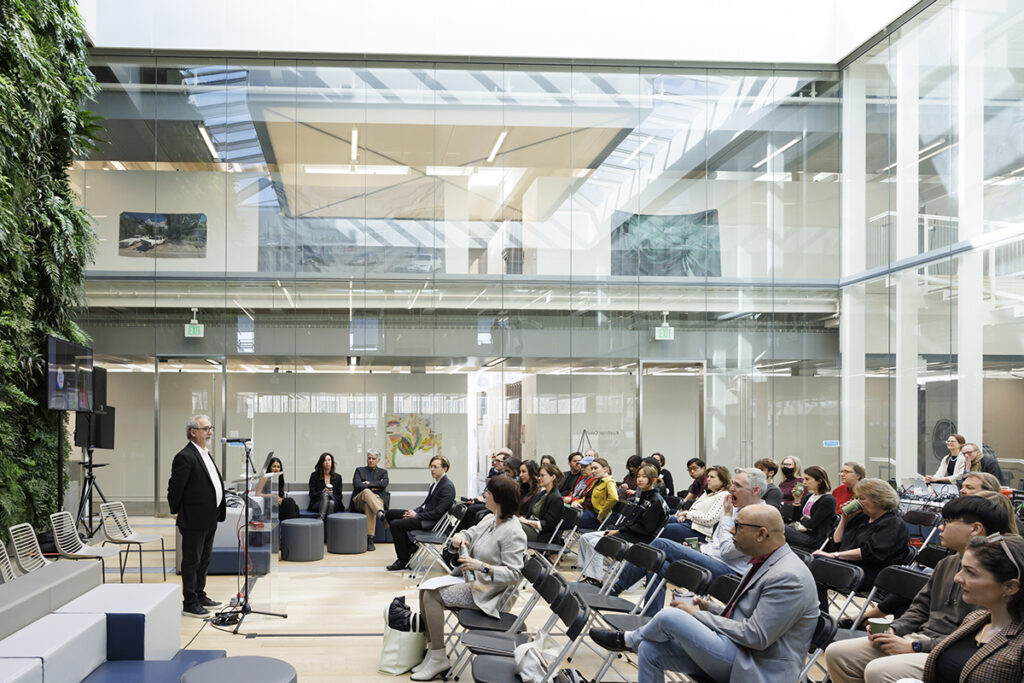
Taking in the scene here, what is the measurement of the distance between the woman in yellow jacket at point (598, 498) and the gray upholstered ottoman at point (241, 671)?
5.53 meters

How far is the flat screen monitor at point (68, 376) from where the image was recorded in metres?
9.29

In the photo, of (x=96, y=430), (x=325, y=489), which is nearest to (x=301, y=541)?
(x=325, y=489)

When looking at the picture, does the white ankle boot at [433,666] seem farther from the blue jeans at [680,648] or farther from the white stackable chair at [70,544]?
the white stackable chair at [70,544]

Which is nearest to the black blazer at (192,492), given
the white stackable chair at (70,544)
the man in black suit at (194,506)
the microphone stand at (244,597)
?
the man in black suit at (194,506)

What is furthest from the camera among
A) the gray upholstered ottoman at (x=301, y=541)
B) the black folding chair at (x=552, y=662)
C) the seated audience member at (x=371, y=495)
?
the seated audience member at (x=371, y=495)

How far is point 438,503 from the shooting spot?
9.75 m

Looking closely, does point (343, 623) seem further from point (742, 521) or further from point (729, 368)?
point (729, 368)

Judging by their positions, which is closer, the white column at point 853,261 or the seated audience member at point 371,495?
the seated audience member at point 371,495

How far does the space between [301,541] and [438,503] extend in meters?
1.88

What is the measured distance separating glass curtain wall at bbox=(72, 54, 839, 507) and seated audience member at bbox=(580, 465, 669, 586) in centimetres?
587

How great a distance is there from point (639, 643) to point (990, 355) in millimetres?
8741

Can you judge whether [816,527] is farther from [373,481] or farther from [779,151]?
[779,151]

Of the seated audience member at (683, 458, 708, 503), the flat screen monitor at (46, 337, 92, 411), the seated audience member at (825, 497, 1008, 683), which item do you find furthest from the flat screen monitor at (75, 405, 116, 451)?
the seated audience member at (825, 497, 1008, 683)

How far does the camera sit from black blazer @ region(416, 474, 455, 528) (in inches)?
381
